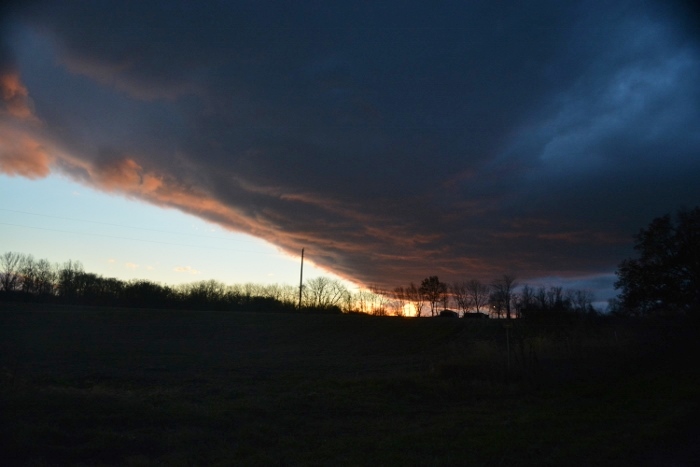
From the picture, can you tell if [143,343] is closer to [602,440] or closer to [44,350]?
[44,350]

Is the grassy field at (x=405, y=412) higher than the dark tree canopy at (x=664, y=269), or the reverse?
the dark tree canopy at (x=664, y=269)

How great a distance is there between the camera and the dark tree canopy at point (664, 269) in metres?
37.8

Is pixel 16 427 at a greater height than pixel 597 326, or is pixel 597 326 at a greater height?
pixel 597 326

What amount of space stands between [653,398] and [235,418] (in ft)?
36.5

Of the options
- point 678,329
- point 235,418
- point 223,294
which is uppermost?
point 223,294

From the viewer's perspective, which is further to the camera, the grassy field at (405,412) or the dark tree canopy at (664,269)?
the dark tree canopy at (664,269)

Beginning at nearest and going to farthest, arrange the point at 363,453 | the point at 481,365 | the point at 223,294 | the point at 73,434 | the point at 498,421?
the point at 363,453 < the point at 73,434 < the point at 498,421 < the point at 481,365 < the point at 223,294

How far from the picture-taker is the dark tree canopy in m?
37.8

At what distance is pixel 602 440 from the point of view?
840 centimetres

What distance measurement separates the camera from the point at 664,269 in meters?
39.7

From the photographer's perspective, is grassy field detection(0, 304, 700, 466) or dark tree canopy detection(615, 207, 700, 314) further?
dark tree canopy detection(615, 207, 700, 314)

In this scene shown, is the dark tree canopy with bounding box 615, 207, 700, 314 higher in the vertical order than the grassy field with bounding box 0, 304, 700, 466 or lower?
higher

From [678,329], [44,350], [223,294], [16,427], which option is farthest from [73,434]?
[223,294]

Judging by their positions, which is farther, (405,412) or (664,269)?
(664,269)
